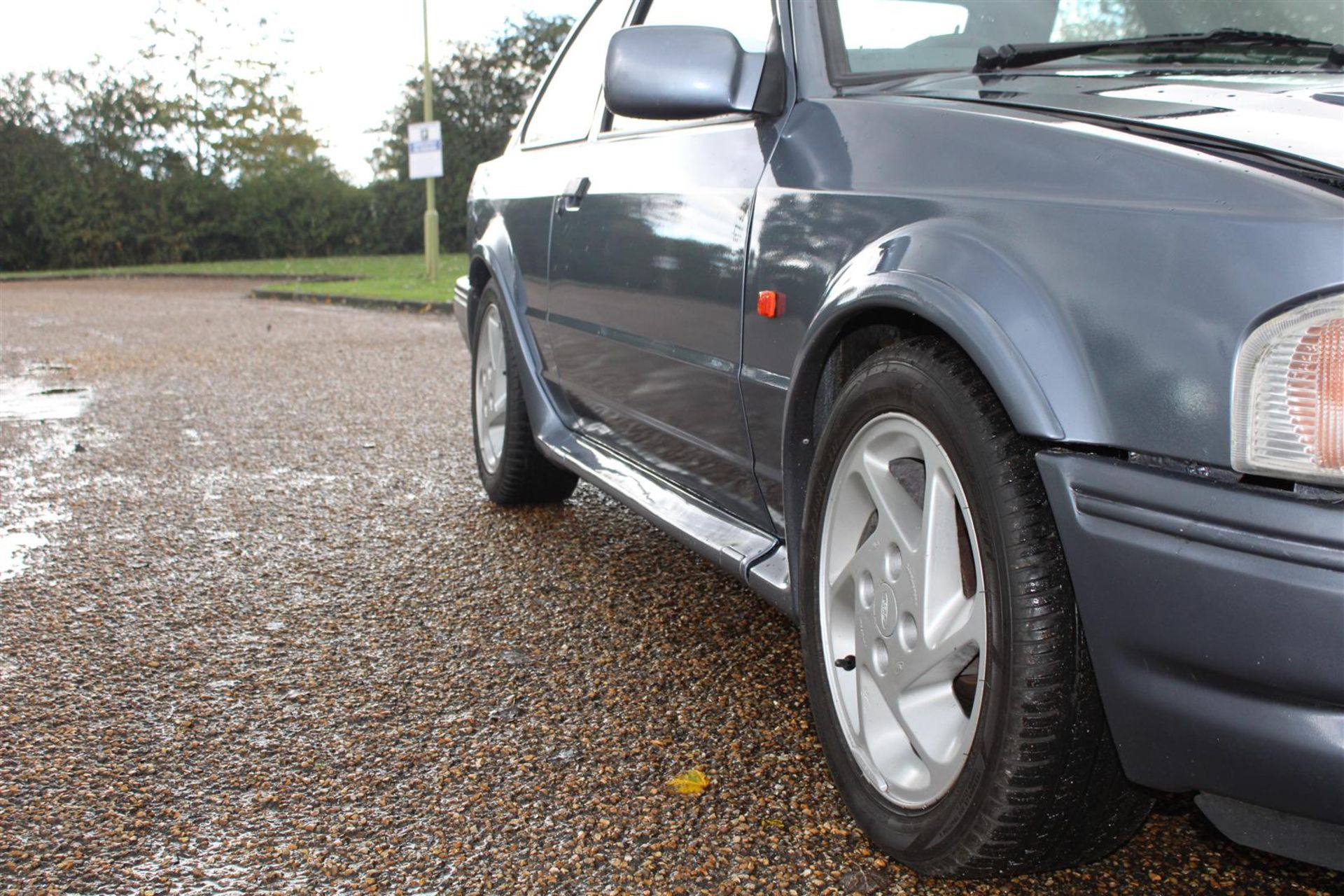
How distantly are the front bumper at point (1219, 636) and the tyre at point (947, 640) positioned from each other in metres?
0.08

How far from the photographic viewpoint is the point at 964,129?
2.06 meters

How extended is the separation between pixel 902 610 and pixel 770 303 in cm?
65

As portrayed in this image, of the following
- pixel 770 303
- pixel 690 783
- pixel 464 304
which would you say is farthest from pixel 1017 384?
pixel 464 304

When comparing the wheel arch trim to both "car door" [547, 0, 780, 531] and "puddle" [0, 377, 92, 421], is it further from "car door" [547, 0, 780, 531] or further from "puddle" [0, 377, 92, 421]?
"puddle" [0, 377, 92, 421]

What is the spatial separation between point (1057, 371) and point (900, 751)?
75cm

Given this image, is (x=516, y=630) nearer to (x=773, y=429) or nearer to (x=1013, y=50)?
(x=773, y=429)

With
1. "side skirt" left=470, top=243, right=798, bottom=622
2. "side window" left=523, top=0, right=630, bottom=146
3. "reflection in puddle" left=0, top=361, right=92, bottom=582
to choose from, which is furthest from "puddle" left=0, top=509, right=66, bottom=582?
"side window" left=523, top=0, right=630, bottom=146

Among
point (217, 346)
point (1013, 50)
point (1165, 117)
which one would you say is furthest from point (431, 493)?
point (217, 346)

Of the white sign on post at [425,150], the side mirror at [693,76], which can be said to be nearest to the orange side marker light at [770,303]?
the side mirror at [693,76]

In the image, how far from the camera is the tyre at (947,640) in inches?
70.2

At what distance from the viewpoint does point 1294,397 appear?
151cm

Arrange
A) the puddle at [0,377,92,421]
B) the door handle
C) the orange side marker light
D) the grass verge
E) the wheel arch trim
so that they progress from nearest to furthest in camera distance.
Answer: the wheel arch trim
the orange side marker light
the door handle
the puddle at [0,377,92,421]
the grass verge

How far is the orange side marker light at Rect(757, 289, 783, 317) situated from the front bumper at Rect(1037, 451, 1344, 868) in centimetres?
82

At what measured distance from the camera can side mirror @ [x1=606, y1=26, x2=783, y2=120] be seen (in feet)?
8.54
